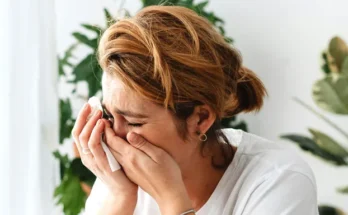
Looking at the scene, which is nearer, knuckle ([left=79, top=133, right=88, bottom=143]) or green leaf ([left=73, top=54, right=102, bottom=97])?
knuckle ([left=79, top=133, right=88, bottom=143])

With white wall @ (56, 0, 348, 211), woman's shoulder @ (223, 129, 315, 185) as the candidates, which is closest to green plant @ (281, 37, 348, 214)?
white wall @ (56, 0, 348, 211)

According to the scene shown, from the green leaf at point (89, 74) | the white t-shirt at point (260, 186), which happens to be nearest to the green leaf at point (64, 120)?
the green leaf at point (89, 74)

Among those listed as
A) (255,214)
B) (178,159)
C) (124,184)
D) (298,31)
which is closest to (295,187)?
(255,214)

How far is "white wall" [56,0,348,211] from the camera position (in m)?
2.00

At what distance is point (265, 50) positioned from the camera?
2146 millimetres

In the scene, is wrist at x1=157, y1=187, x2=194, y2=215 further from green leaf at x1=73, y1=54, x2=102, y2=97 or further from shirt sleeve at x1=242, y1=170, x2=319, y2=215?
green leaf at x1=73, y1=54, x2=102, y2=97

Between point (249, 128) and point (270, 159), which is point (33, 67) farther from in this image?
point (249, 128)

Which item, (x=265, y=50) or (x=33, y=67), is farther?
(x=265, y=50)

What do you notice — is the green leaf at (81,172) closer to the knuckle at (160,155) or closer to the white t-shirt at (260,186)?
the white t-shirt at (260,186)

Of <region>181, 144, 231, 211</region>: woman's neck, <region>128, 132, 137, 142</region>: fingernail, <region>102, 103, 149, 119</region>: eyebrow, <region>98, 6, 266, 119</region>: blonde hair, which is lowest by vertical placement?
<region>181, 144, 231, 211</region>: woman's neck

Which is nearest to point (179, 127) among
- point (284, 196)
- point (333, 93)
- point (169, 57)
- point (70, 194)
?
point (169, 57)

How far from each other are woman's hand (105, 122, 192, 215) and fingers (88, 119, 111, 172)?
0.02 m

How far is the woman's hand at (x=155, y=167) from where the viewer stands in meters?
1.08

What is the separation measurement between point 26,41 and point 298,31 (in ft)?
3.55
